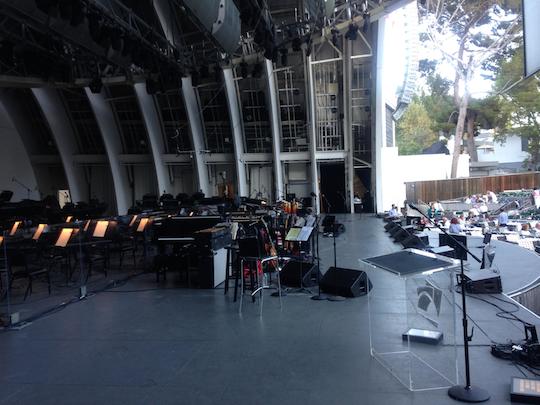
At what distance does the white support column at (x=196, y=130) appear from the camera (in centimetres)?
2280

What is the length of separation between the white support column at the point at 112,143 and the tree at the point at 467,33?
20.3 metres

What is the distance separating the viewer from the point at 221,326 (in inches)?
209

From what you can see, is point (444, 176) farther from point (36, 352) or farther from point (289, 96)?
point (36, 352)

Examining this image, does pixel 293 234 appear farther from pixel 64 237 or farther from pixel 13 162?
pixel 13 162

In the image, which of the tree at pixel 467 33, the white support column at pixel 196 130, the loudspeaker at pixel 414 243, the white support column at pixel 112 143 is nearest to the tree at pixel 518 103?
the tree at pixel 467 33

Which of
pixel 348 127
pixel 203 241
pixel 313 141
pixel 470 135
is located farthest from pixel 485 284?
pixel 470 135

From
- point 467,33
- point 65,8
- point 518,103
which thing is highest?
point 467,33

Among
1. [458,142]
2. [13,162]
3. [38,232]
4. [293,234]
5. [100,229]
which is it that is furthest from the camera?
[458,142]

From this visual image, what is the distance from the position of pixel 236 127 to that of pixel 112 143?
719cm

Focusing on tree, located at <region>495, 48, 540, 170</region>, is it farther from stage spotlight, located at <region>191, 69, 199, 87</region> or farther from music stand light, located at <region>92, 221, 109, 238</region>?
music stand light, located at <region>92, 221, 109, 238</region>

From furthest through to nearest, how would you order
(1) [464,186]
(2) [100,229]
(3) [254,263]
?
(1) [464,186], (2) [100,229], (3) [254,263]

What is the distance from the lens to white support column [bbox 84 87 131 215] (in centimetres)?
2392

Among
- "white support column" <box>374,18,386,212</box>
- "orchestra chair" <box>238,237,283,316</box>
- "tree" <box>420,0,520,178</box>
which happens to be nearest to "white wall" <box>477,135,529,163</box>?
"tree" <box>420,0,520,178</box>

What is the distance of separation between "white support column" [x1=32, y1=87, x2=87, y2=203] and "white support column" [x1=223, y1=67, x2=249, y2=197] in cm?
975
